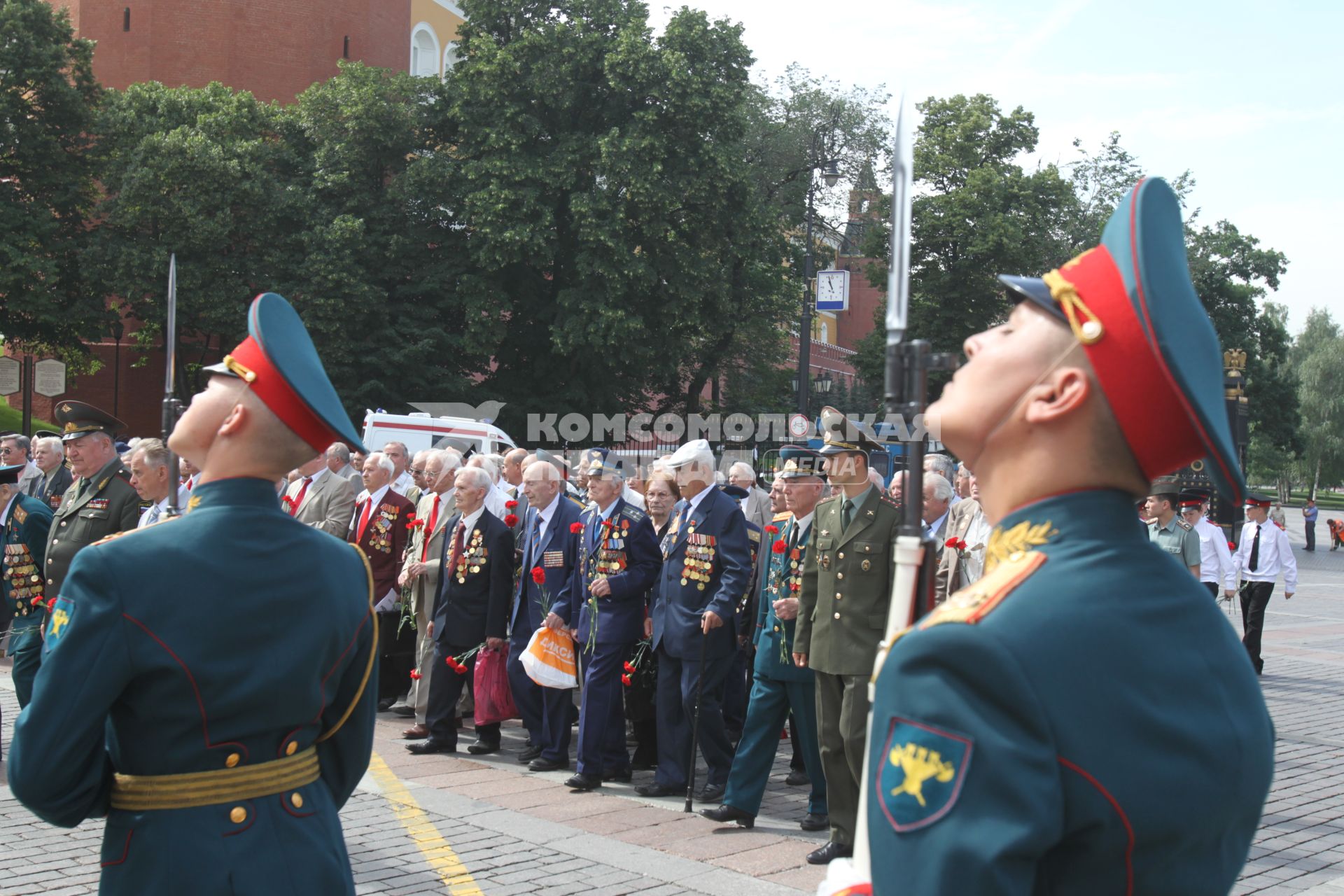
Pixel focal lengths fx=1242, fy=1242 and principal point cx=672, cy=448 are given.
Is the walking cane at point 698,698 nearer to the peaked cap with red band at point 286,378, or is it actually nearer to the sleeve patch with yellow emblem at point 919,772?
the peaked cap with red band at point 286,378

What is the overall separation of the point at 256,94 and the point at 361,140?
789 centimetres

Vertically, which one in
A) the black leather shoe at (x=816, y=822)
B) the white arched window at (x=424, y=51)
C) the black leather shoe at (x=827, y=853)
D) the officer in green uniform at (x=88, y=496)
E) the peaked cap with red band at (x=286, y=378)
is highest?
the white arched window at (x=424, y=51)

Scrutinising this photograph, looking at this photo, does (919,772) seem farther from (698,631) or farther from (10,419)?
(10,419)

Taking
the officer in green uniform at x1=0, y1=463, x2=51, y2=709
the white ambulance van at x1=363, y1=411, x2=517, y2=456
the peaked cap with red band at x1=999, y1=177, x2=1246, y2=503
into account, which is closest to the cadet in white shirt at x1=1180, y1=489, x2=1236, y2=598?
the officer in green uniform at x1=0, y1=463, x2=51, y2=709

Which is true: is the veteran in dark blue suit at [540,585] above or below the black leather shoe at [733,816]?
above

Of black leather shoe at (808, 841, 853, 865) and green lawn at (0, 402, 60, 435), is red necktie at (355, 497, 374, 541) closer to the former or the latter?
black leather shoe at (808, 841, 853, 865)

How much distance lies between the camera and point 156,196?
99.3 ft

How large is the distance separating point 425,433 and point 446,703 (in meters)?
13.1

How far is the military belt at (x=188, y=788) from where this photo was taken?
2.74m

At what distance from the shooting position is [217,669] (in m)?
2.73

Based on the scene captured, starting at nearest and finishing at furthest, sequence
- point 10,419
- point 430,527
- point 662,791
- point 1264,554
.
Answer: point 662,791 → point 430,527 → point 1264,554 → point 10,419

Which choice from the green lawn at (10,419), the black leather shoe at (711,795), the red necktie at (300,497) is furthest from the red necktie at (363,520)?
the green lawn at (10,419)

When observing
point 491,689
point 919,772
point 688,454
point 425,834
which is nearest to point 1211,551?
point 688,454

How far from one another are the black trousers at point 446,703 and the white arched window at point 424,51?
37.9 meters
